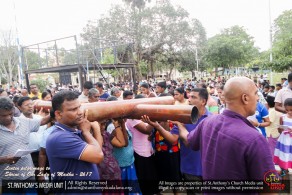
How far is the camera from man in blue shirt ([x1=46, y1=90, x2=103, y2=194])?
1.91 meters

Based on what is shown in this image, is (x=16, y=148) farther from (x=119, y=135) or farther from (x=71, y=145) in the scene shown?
(x=71, y=145)

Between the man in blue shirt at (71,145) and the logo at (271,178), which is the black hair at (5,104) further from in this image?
the logo at (271,178)

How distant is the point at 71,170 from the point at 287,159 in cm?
352

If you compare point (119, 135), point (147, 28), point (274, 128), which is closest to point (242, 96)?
point (119, 135)

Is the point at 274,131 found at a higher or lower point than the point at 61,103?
lower

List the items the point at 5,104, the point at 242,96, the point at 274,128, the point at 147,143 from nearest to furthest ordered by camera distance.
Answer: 1. the point at 242,96
2. the point at 5,104
3. the point at 147,143
4. the point at 274,128

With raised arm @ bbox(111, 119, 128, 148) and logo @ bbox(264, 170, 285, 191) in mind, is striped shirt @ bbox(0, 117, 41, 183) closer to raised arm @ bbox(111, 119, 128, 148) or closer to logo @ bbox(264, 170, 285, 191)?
raised arm @ bbox(111, 119, 128, 148)

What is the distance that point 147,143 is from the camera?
12.1 feet

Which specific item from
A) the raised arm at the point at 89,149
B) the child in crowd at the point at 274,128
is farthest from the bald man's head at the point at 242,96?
the child in crowd at the point at 274,128

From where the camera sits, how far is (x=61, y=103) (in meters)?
2.04

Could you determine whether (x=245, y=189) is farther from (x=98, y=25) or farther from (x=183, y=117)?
(x=98, y=25)

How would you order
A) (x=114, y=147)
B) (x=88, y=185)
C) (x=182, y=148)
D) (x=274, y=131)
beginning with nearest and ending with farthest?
(x=88, y=185) → (x=114, y=147) → (x=182, y=148) → (x=274, y=131)

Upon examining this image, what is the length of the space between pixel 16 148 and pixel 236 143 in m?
2.49

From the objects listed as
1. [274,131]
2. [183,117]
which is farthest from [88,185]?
[274,131]
